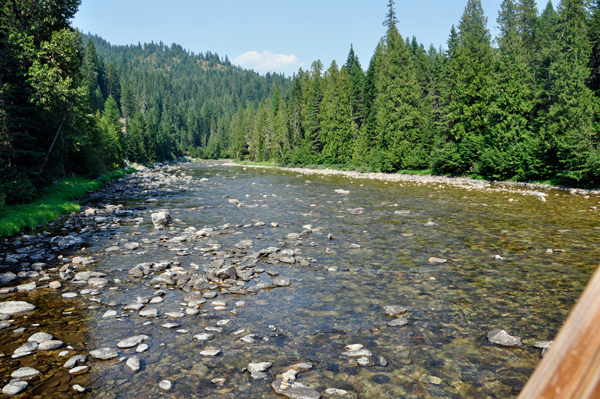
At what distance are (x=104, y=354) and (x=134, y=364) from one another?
0.79 metres

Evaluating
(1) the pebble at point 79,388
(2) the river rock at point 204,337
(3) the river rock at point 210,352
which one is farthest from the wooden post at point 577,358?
(2) the river rock at point 204,337

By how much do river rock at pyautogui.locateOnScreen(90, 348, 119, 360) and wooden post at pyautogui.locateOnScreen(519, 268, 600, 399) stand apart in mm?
7509

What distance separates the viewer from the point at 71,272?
10867 millimetres

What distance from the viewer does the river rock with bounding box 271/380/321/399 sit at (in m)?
5.50

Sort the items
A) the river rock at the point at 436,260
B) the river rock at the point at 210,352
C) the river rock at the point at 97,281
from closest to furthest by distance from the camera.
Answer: the river rock at the point at 210,352, the river rock at the point at 97,281, the river rock at the point at 436,260

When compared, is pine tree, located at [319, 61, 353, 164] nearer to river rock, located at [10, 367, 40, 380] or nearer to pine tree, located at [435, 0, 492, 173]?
pine tree, located at [435, 0, 492, 173]

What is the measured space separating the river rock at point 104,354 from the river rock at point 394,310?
5885 millimetres

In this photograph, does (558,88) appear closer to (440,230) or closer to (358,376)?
(440,230)

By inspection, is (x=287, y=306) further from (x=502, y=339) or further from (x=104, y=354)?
(x=502, y=339)

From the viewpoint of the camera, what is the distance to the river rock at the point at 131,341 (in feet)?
22.5

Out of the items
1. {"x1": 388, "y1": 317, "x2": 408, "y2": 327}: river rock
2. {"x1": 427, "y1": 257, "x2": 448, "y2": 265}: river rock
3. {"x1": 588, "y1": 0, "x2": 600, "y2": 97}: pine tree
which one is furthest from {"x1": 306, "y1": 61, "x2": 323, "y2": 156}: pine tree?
{"x1": 388, "y1": 317, "x2": 408, "y2": 327}: river rock

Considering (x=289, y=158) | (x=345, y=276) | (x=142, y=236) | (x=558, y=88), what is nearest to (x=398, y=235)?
(x=345, y=276)

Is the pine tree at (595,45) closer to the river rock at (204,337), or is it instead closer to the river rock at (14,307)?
the river rock at (204,337)

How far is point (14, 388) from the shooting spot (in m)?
5.60
